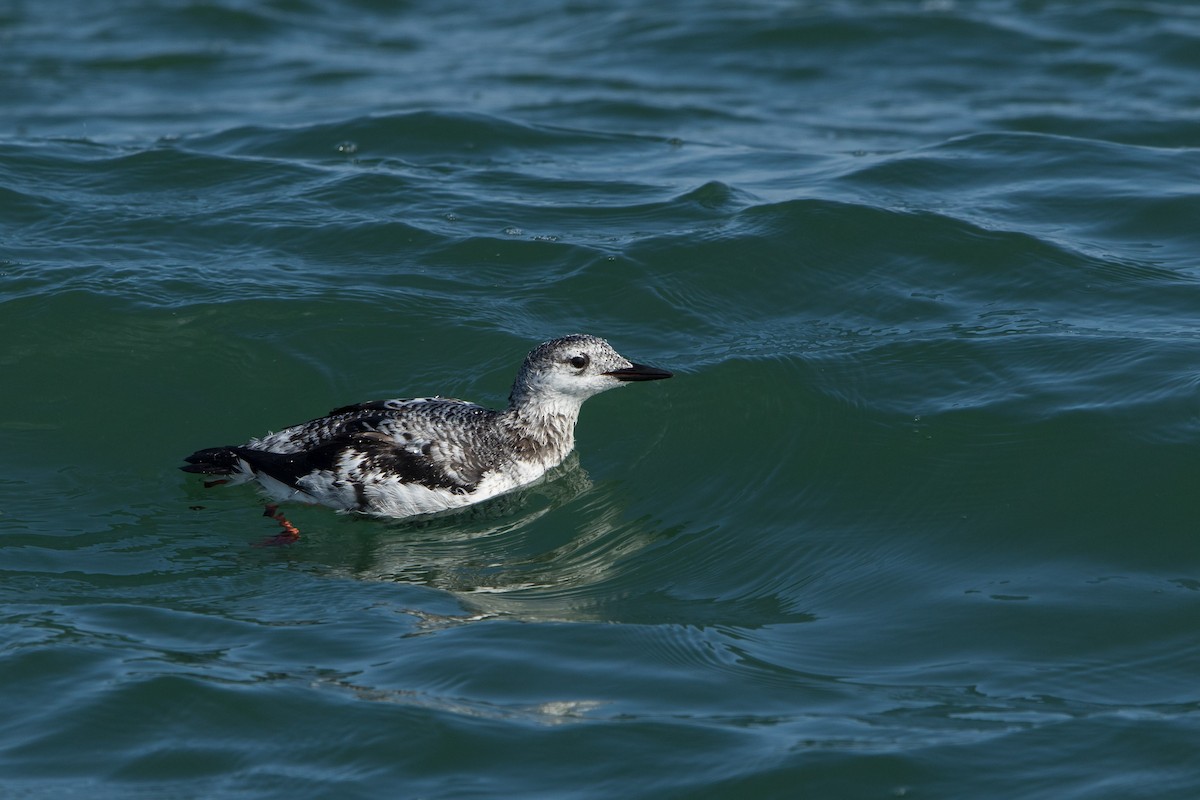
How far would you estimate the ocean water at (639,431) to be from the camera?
8.04 m

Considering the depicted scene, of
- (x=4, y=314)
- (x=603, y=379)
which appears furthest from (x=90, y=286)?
(x=603, y=379)

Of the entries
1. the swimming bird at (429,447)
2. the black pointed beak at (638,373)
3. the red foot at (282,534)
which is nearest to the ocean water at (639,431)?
the red foot at (282,534)

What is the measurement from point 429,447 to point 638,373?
63.2 inches

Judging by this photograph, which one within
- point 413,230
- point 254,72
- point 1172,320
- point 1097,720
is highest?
point 254,72

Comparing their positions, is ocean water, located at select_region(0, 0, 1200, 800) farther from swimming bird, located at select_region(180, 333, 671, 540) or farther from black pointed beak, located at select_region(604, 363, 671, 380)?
black pointed beak, located at select_region(604, 363, 671, 380)

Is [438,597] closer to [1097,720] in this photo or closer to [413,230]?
[1097,720]

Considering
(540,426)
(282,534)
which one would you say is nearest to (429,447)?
(540,426)

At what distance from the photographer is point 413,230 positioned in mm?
14773

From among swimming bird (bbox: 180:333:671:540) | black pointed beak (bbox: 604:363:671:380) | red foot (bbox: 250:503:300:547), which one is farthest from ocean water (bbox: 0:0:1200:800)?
black pointed beak (bbox: 604:363:671:380)

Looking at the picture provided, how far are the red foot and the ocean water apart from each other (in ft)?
0.30

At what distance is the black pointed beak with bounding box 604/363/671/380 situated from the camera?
1094 cm

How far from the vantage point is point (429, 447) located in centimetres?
1082

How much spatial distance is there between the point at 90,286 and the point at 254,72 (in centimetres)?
1017

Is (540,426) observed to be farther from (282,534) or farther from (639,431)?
(282,534)
